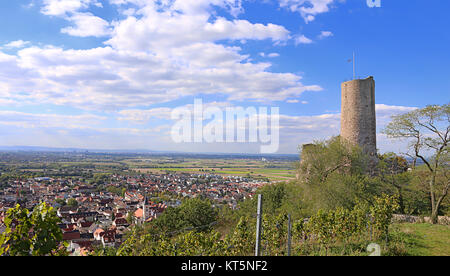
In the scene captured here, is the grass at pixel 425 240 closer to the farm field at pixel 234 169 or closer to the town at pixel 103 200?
the town at pixel 103 200

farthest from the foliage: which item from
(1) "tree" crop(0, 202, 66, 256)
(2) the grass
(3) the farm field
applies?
(3) the farm field

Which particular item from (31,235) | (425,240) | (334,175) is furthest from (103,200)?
(31,235)

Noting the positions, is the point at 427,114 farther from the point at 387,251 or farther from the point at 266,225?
the point at 266,225

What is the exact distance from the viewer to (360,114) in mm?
14492

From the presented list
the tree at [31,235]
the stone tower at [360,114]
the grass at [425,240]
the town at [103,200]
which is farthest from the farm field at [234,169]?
the tree at [31,235]

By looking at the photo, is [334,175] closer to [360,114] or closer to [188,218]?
[360,114]

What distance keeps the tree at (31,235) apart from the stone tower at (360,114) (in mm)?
14443

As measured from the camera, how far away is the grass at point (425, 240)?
22.0 feet

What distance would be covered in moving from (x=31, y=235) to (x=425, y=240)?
9.39 metres

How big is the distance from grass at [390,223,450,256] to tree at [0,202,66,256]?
23.8 ft

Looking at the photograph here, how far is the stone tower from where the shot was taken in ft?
47.4

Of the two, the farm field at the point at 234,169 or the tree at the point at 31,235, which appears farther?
the farm field at the point at 234,169

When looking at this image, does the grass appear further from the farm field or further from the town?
the farm field

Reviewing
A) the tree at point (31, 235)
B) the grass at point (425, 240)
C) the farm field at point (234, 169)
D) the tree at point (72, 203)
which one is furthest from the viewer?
the farm field at point (234, 169)
